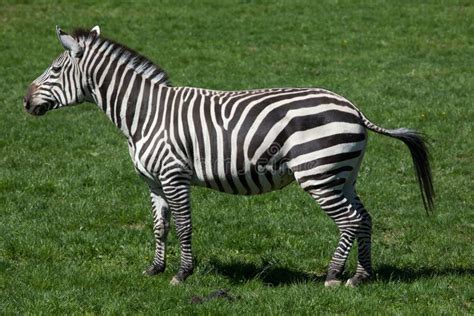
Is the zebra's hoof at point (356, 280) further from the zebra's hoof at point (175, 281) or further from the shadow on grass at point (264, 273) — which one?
the zebra's hoof at point (175, 281)

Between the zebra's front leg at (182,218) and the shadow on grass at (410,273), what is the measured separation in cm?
215

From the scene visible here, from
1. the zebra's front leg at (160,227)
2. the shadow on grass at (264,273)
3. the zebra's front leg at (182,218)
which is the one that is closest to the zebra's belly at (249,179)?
the zebra's front leg at (182,218)

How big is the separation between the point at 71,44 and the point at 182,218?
2.41 metres

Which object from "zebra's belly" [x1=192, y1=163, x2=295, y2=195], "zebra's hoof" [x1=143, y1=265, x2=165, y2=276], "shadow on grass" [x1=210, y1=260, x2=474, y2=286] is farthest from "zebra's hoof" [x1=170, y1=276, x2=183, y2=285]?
"zebra's belly" [x1=192, y1=163, x2=295, y2=195]

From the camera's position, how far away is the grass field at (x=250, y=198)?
8578 mm

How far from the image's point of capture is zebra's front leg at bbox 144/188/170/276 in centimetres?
962

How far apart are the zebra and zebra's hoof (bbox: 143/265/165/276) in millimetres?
12

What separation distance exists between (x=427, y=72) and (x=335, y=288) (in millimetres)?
12937

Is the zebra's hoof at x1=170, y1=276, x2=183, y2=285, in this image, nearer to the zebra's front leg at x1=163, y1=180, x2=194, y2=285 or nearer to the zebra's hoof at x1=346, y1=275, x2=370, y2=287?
the zebra's front leg at x1=163, y1=180, x2=194, y2=285

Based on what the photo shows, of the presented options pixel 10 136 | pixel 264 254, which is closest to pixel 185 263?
pixel 264 254

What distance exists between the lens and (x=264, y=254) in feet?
33.6

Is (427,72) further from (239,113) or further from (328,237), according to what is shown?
(239,113)

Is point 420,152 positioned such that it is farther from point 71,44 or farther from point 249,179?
point 71,44

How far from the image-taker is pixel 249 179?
9.07 metres
